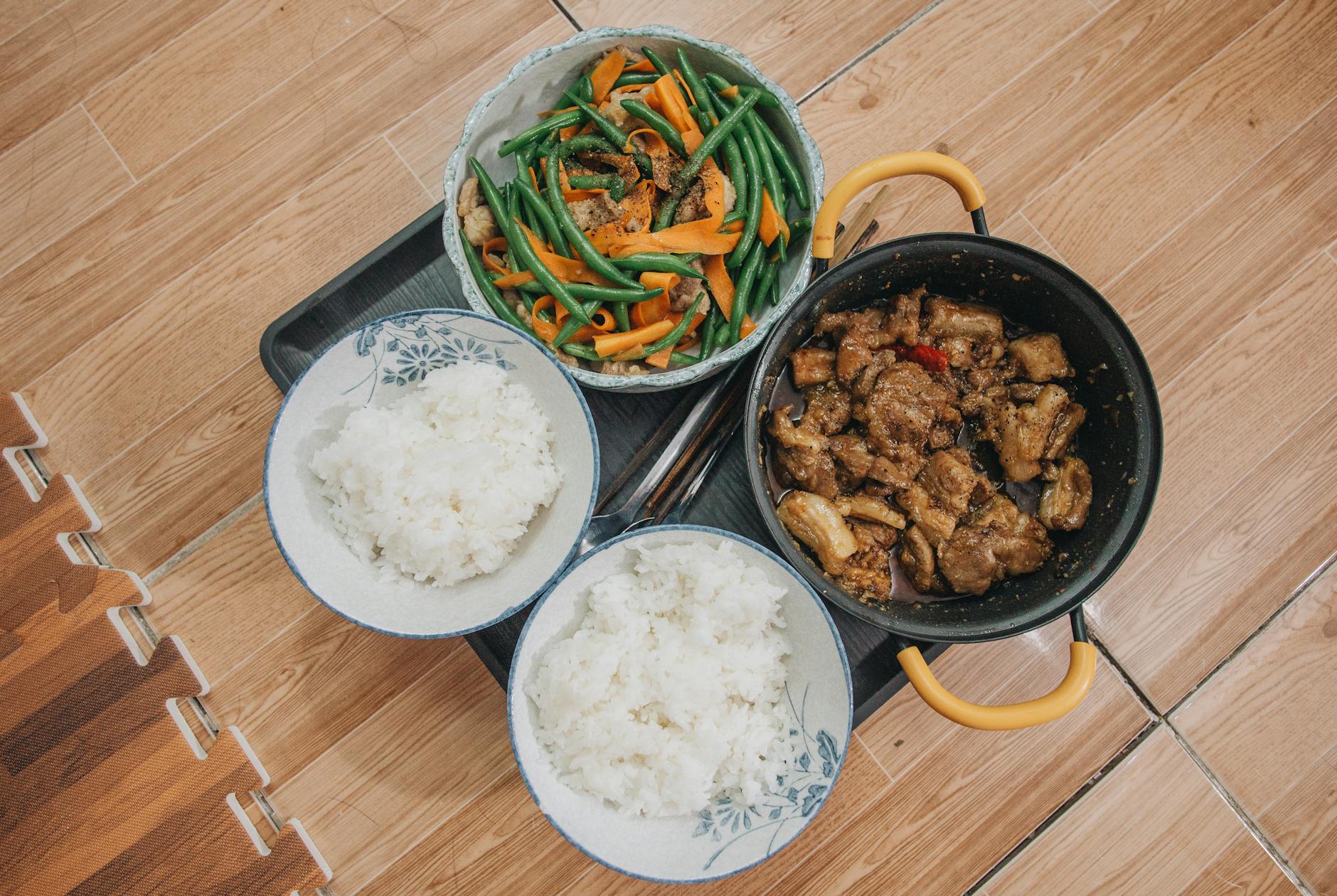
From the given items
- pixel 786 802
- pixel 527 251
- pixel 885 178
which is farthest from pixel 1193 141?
pixel 786 802

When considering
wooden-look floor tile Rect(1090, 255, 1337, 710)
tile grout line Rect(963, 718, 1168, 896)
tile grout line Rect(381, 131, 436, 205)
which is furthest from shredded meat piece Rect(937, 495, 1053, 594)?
tile grout line Rect(381, 131, 436, 205)

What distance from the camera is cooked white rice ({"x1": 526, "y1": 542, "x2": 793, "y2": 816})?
185cm

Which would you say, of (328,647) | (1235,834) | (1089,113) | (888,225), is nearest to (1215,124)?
(1089,113)

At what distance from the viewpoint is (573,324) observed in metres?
1.92

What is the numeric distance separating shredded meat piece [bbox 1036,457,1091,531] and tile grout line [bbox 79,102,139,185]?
2746 mm

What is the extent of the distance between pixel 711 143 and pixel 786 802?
1517mm

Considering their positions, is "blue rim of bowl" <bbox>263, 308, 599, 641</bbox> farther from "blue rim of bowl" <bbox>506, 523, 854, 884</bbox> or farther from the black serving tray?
the black serving tray

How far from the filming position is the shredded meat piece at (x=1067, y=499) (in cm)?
202

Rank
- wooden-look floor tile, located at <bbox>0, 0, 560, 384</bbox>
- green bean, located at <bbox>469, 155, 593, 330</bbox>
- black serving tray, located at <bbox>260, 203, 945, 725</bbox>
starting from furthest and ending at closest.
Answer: wooden-look floor tile, located at <bbox>0, 0, 560, 384</bbox> < black serving tray, located at <bbox>260, 203, 945, 725</bbox> < green bean, located at <bbox>469, 155, 593, 330</bbox>

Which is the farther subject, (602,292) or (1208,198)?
(1208,198)

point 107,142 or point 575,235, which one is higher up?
point 107,142

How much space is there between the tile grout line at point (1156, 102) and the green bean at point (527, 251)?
4.79 feet

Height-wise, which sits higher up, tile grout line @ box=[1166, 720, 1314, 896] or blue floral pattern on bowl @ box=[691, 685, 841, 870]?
blue floral pattern on bowl @ box=[691, 685, 841, 870]

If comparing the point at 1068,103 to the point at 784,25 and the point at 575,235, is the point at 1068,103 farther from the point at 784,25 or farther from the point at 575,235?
the point at 575,235
